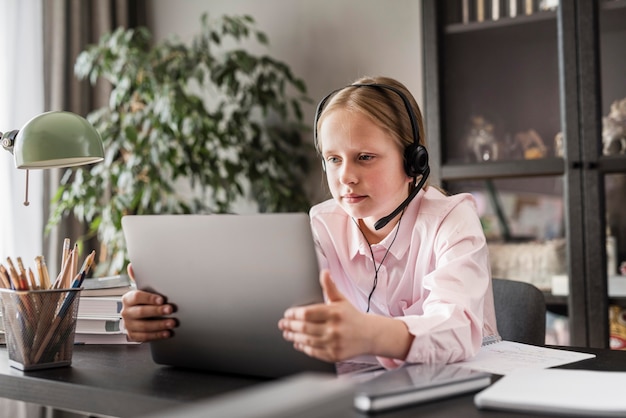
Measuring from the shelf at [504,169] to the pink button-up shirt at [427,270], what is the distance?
1041 mm

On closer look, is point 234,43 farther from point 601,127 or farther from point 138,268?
point 138,268

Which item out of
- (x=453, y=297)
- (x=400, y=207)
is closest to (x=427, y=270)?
(x=400, y=207)

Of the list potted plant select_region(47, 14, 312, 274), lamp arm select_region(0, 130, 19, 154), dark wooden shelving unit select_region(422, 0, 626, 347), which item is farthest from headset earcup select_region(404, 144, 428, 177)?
potted plant select_region(47, 14, 312, 274)

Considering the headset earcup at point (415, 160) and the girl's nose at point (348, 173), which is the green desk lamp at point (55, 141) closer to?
the girl's nose at point (348, 173)

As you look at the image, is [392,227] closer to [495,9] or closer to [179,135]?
[495,9]

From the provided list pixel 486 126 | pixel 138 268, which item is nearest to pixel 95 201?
pixel 486 126

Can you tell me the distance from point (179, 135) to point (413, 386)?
85.2 inches

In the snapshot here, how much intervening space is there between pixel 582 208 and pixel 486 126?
444 mm

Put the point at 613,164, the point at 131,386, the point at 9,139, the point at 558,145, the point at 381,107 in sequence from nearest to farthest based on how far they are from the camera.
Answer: the point at 131,386
the point at 9,139
the point at 381,107
the point at 613,164
the point at 558,145

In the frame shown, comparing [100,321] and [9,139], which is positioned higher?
[9,139]

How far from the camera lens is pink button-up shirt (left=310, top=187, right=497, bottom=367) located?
3.40 feet

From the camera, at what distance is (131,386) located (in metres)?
0.92

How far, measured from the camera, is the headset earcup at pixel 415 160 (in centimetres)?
137

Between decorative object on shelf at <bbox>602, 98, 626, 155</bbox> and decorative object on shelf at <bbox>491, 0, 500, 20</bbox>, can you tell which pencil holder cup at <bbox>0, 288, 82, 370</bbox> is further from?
decorative object on shelf at <bbox>491, 0, 500, 20</bbox>
